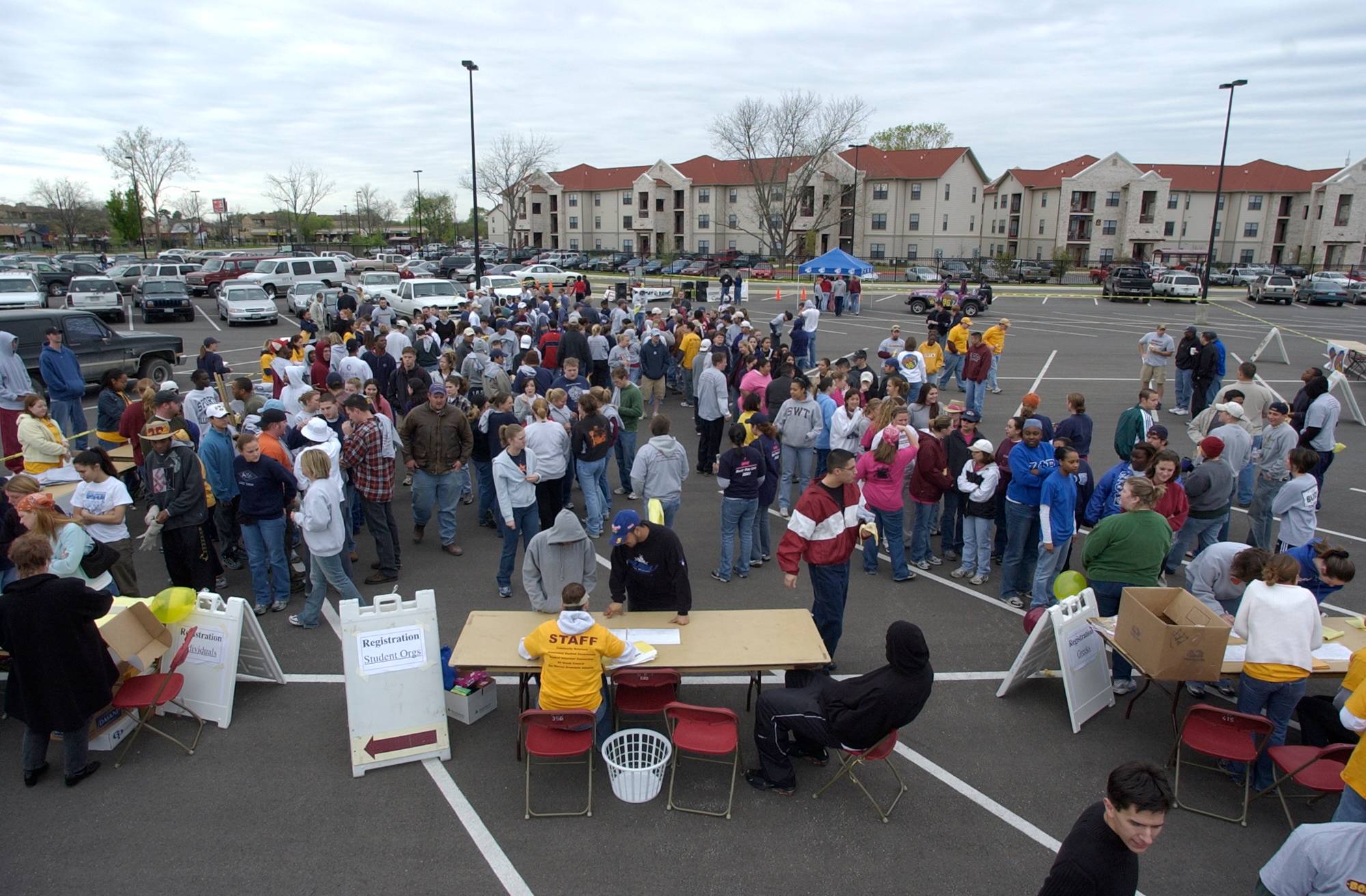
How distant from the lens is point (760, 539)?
845cm

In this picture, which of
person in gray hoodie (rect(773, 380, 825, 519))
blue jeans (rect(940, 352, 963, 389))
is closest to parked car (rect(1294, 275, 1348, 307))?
blue jeans (rect(940, 352, 963, 389))

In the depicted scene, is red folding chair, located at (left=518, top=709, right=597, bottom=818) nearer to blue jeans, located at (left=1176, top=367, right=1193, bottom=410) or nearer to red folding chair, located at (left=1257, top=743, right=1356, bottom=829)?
red folding chair, located at (left=1257, top=743, right=1356, bottom=829)

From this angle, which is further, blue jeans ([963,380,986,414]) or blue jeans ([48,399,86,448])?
blue jeans ([963,380,986,414])

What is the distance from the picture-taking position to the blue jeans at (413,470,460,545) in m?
8.66

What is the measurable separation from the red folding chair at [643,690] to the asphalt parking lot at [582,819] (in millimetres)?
523

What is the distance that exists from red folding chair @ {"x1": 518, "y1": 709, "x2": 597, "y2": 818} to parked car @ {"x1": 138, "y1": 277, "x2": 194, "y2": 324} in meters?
31.2

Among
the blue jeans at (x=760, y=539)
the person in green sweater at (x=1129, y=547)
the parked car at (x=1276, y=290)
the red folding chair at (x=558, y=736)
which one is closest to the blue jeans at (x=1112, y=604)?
the person in green sweater at (x=1129, y=547)

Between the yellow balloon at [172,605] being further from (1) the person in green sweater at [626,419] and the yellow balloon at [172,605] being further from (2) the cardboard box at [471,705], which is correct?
(1) the person in green sweater at [626,419]

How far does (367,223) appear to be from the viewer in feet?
367

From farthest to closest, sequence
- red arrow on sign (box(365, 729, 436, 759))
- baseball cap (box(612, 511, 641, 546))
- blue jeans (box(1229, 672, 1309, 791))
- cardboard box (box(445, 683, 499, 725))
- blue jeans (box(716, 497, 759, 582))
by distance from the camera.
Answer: blue jeans (box(716, 497, 759, 582)) < cardboard box (box(445, 683, 499, 725)) < baseball cap (box(612, 511, 641, 546)) < red arrow on sign (box(365, 729, 436, 759)) < blue jeans (box(1229, 672, 1309, 791))

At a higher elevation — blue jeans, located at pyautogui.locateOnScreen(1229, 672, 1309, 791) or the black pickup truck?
the black pickup truck

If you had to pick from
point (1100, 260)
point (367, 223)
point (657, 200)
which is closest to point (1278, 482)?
point (1100, 260)

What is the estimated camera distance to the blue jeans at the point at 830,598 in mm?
5898

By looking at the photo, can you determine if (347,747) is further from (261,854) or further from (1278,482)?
(1278,482)
